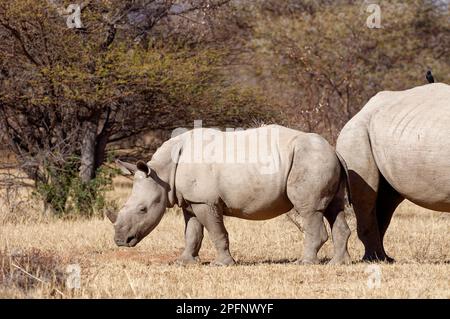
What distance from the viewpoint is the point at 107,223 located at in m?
14.1

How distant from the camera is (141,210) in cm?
1030

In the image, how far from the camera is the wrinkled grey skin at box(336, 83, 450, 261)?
9.51 m

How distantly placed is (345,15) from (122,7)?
34.5 ft

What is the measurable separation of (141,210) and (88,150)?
5978 mm

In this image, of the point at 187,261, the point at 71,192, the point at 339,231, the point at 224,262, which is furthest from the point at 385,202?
the point at 71,192

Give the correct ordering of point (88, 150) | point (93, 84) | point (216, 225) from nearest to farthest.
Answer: point (216, 225) < point (93, 84) < point (88, 150)

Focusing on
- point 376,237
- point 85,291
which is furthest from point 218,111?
point 85,291

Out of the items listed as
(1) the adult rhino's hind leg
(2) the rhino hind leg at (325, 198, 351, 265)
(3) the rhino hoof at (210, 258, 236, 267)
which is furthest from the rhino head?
(1) the adult rhino's hind leg

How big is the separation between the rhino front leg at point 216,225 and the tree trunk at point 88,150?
6.08m

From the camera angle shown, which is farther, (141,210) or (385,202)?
(385,202)

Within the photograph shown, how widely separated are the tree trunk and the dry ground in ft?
4.95

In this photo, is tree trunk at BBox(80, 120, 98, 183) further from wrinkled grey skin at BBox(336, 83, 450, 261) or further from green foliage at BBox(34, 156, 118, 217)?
wrinkled grey skin at BBox(336, 83, 450, 261)

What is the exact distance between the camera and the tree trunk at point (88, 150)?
16047 mm

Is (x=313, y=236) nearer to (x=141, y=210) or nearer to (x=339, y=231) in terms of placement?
(x=339, y=231)
